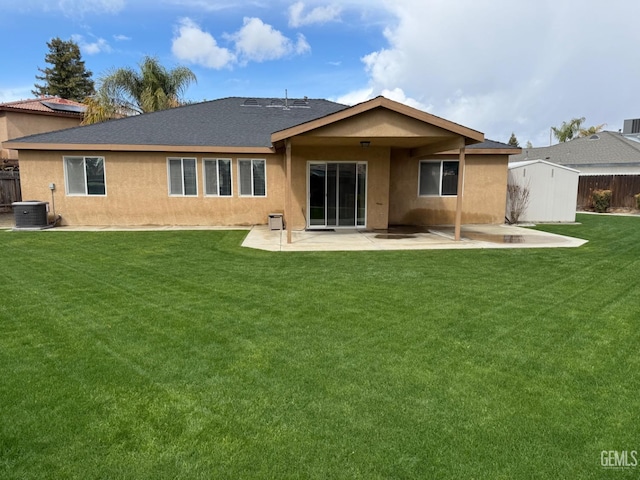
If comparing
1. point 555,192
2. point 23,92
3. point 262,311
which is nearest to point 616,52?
point 555,192

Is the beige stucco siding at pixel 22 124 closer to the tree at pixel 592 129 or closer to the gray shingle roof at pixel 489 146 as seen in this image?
the gray shingle roof at pixel 489 146

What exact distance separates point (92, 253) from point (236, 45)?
2288cm

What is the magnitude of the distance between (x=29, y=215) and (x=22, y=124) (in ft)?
40.1

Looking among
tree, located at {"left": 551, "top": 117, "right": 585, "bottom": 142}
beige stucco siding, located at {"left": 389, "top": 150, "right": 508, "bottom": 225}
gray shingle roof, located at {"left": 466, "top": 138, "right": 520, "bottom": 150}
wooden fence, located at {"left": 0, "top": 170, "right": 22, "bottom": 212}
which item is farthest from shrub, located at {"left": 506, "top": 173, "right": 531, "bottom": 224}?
tree, located at {"left": 551, "top": 117, "right": 585, "bottom": 142}

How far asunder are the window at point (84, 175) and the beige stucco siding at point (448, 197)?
10136 mm

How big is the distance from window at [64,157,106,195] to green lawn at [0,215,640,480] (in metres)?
7.90

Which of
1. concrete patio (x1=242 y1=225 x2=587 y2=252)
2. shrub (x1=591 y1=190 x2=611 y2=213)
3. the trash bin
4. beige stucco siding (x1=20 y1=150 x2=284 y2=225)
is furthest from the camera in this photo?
shrub (x1=591 y1=190 x2=611 y2=213)

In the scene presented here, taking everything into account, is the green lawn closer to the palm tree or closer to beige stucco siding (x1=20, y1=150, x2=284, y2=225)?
beige stucco siding (x1=20, y1=150, x2=284, y2=225)

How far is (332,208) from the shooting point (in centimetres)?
1423

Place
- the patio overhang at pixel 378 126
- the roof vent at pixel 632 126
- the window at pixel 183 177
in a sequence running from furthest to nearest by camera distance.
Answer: the roof vent at pixel 632 126 < the window at pixel 183 177 < the patio overhang at pixel 378 126

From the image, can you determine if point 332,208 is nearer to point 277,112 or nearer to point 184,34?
point 277,112

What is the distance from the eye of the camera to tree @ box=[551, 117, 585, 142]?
48.2 metres

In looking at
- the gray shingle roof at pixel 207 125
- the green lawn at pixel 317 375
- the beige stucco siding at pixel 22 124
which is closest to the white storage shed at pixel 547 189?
the gray shingle roof at pixel 207 125

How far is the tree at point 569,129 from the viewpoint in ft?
158
